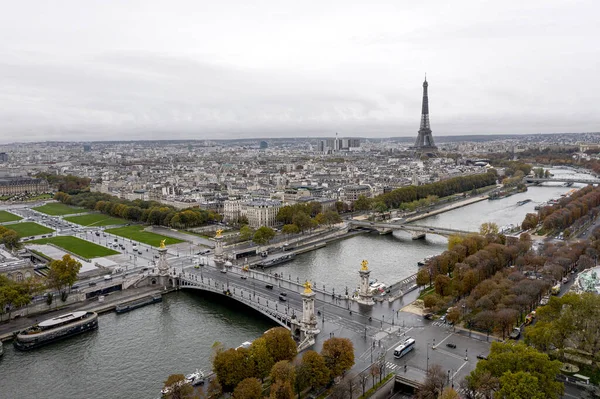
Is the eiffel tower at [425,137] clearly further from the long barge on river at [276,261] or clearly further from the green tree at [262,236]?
the long barge on river at [276,261]

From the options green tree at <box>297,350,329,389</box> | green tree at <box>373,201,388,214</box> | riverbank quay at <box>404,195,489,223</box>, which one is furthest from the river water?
green tree at <box>373,201,388,214</box>

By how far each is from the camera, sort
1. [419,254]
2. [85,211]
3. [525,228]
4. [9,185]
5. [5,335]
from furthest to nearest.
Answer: [9,185]
[85,211]
[525,228]
[419,254]
[5,335]

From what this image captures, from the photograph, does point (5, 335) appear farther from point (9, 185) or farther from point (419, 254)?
point (9, 185)

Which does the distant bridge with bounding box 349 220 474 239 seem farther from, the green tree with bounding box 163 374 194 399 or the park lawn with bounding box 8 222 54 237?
the green tree with bounding box 163 374 194 399

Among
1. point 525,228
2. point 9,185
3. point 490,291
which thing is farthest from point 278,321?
point 9,185

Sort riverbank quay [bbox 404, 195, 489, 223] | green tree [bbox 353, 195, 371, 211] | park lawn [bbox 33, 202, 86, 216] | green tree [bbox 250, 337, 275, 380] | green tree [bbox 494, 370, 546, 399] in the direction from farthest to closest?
park lawn [bbox 33, 202, 86, 216], green tree [bbox 353, 195, 371, 211], riverbank quay [bbox 404, 195, 489, 223], green tree [bbox 250, 337, 275, 380], green tree [bbox 494, 370, 546, 399]

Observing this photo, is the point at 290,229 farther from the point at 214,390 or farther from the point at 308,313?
the point at 214,390

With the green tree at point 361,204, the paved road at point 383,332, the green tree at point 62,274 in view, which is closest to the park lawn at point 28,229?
the green tree at point 62,274
